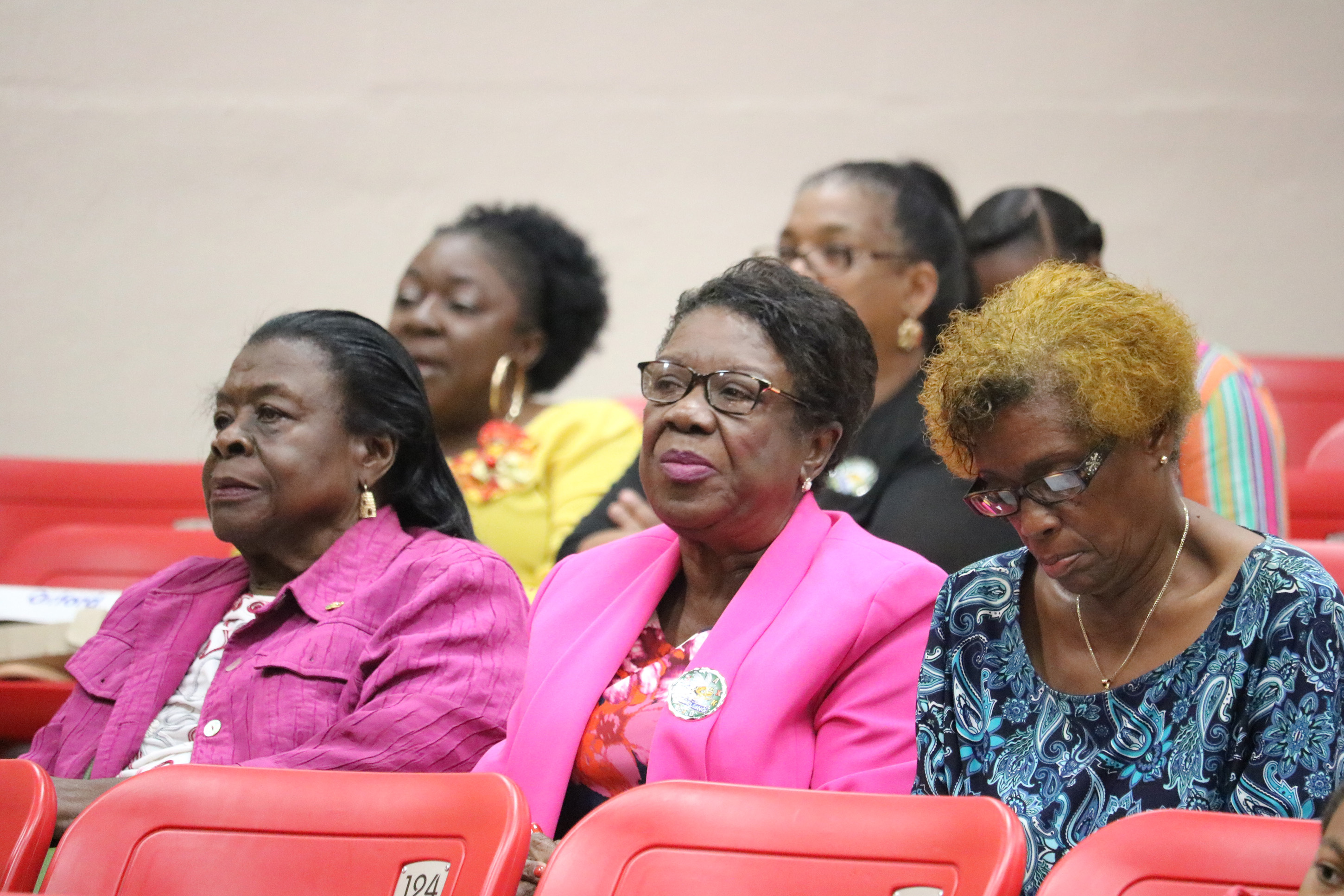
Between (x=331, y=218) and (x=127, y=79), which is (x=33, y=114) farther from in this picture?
(x=331, y=218)

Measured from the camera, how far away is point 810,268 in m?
3.16

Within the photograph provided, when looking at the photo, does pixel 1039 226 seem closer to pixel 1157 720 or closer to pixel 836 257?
pixel 836 257

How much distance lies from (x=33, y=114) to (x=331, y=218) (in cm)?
110

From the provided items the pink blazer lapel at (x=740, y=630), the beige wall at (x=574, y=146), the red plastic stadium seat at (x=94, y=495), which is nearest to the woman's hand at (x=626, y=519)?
the pink blazer lapel at (x=740, y=630)

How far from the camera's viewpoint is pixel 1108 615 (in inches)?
71.9

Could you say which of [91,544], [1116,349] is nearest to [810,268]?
[1116,349]

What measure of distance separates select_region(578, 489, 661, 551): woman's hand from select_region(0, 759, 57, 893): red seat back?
1.26 m

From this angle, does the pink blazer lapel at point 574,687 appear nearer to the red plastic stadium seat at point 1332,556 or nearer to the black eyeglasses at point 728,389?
the black eyeglasses at point 728,389

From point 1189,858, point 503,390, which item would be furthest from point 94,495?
point 1189,858

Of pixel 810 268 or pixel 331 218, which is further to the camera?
pixel 331 218

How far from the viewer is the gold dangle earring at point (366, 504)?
2426 mm

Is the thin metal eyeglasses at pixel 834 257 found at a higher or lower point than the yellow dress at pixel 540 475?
higher

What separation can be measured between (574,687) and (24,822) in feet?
2.47

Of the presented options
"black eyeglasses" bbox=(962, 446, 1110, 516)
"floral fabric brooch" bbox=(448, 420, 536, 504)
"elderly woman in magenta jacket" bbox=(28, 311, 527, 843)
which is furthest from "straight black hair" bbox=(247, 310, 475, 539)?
"black eyeglasses" bbox=(962, 446, 1110, 516)
